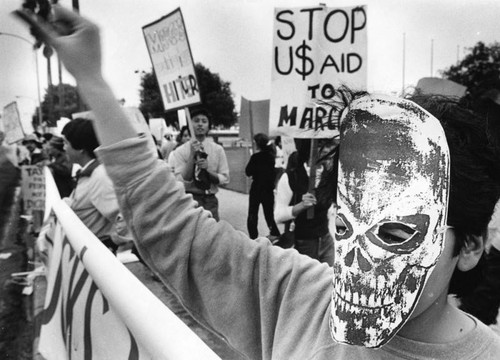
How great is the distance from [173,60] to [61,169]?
2.24 metres

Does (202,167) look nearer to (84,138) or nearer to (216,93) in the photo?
(84,138)

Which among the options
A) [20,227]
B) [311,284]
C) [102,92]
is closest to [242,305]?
[311,284]

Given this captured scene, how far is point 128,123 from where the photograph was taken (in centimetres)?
131

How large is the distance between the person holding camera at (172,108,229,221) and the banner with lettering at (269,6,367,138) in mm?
1314

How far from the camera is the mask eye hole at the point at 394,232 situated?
1.06m

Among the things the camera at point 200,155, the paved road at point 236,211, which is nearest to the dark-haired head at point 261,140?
the paved road at point 236,211

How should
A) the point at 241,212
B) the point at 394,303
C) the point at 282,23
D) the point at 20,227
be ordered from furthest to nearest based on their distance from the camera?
1. the point at 241,212
2. the point at 20,227
3. the point at 282,23
4. the point at 394,303

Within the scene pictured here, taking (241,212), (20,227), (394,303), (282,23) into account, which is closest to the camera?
(394,303)

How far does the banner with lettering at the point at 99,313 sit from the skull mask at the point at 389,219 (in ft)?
1.04

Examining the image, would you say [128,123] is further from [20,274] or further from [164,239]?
[20,274]

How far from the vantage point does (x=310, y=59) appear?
4.98 m

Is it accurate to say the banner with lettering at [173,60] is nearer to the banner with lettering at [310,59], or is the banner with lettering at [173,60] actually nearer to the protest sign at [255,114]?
the banner with lettering at [310,59]

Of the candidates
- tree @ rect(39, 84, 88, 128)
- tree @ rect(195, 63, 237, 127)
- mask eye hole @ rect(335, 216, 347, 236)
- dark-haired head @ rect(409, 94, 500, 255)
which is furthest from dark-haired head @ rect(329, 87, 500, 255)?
tree @ rect(195, 63, 237, 127)

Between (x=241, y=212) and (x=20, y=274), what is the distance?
6007 millimetres
